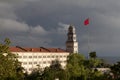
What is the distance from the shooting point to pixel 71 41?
156m

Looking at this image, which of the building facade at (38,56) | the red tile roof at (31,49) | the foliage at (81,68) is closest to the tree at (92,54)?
the foliage at (81,68)

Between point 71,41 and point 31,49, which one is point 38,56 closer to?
Result: point 31,49

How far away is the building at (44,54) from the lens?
145988mm

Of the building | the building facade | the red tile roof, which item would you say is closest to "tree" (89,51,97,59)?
the building

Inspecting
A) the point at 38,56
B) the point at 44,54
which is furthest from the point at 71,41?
the point at 38,56

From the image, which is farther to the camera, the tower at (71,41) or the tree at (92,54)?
the tower at (71,41)

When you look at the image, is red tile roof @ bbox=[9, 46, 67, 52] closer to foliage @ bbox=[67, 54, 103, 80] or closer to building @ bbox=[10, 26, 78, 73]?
building @ bbox=[10, 26, 78, 73]

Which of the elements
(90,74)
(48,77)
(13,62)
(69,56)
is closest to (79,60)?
(69,56)

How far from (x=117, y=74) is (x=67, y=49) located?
6264 cm

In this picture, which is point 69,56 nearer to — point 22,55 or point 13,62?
point 22,55

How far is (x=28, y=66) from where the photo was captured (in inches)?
5812

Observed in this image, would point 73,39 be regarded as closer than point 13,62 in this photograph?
No

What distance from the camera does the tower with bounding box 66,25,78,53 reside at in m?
154

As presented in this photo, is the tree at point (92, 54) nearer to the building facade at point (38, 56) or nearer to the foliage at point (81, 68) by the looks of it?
the foliage at point (81, 68)
